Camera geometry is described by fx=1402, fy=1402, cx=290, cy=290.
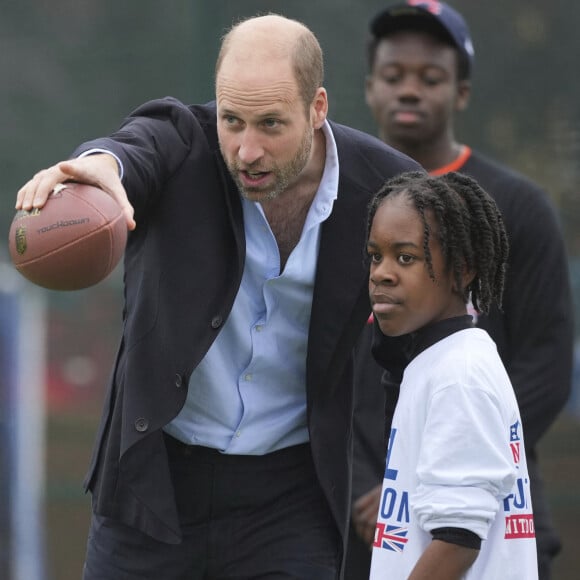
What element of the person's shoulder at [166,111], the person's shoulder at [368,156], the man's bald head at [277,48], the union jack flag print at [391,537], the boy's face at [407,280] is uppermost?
the man's bald head at [277,48]

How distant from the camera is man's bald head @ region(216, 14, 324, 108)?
10.8 feet

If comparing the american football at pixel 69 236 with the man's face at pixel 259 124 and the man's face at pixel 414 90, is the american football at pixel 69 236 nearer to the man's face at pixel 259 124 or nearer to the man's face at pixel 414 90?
the man's face at pixel 259 124

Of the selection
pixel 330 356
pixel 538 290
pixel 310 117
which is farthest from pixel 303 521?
pixel 538 290

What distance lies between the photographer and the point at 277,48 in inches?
130

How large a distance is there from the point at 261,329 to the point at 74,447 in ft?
9.87

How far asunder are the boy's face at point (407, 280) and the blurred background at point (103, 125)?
3.20m

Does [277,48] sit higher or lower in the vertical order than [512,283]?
higher

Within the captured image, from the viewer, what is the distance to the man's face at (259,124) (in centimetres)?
322

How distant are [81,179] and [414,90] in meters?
2.02

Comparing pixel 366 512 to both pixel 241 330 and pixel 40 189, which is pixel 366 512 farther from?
pixel 40 189

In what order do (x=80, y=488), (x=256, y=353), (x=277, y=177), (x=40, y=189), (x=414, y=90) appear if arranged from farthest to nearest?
1. (x=80, y=488)
2. (x=414, y=90)
3. (x=256, y=353)
4. (x=277, y=177)
5. (x=40, y=189)

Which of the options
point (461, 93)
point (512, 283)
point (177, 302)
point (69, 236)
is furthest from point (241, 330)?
point (461, 93)

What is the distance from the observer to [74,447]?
6242 millimetres

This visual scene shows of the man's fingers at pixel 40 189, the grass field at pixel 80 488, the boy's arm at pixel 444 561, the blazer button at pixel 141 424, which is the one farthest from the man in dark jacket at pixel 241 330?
the grass field at pixel 80 488
